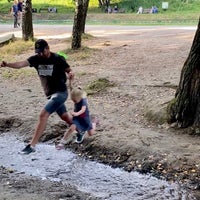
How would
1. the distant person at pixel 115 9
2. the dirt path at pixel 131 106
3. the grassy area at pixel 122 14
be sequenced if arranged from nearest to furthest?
1. the dirt path at pixel 131 106
2. the grassy area at pixel 122 14
3. the distant person at pixel 115 9

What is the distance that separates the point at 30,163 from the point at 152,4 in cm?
4700

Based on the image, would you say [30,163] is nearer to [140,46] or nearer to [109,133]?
[109,133]

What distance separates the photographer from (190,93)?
9.62 meters

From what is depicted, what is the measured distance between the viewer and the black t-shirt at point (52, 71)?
7.75 meters

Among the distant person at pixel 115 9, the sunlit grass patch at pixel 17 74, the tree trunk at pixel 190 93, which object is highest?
the tree trunk at pixel 190 93

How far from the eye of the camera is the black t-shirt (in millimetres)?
7746

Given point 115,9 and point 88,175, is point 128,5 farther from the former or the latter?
point 88,175

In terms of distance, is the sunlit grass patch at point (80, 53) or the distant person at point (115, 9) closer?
the sunlit grass patch at point (80, 53)

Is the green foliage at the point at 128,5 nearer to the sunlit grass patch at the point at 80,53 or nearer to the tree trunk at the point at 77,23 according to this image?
the sunlit grass patch at the point at 80,53

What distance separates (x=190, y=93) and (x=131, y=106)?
7.93 ft

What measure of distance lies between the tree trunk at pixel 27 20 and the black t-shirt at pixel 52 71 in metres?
14.6

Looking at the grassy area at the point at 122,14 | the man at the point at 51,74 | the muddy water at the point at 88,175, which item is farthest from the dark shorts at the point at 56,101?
the grassy area at the point at 122,14

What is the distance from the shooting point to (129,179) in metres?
7.88

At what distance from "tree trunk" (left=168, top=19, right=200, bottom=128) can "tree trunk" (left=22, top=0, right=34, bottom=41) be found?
1356 cm
